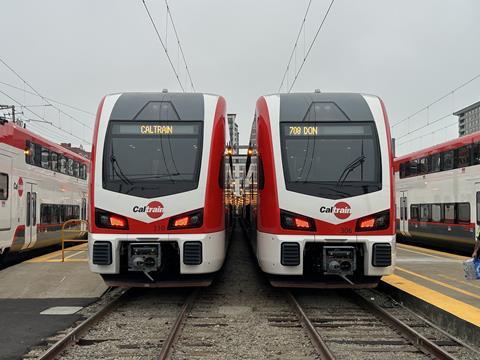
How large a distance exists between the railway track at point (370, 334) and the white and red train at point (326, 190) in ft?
1.64

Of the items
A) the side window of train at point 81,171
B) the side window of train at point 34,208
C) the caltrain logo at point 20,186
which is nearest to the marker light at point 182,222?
the caltrain logo at point 20,186

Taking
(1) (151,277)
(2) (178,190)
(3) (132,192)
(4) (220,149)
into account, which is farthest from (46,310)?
(4) (220,149)

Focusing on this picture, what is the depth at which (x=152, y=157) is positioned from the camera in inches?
296

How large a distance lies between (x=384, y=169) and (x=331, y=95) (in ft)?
4.92

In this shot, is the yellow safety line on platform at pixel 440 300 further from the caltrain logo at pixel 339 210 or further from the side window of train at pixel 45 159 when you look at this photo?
the side window of train at pixel 45 159

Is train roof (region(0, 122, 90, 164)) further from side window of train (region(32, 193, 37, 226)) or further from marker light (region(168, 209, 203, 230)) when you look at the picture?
marker light (region(168, 209, 203, 230))

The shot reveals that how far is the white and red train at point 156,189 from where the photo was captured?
7.11 meters

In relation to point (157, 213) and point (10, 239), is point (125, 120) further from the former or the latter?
point (10, 239)

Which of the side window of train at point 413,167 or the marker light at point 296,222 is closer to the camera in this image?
the marker light at point 296,222

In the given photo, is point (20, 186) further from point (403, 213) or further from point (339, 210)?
point (403, 213)

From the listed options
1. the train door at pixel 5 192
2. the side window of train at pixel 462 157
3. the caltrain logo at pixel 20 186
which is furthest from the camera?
the side window of train at pixel 462 157

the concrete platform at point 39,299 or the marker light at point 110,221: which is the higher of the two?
the marker light at point 110,221

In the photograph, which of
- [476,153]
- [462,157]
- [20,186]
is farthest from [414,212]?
[20,186]

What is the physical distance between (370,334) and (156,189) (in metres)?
3.48
